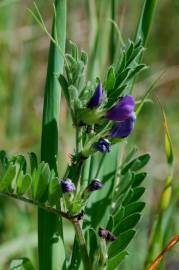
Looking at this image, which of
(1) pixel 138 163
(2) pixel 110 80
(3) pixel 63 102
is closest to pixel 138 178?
(1) pixel 138 163

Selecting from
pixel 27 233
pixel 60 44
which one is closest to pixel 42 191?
pixel 60 44

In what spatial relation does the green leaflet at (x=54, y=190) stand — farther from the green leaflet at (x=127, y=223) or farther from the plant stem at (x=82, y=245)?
the green leaflet at (x=127, y=223)

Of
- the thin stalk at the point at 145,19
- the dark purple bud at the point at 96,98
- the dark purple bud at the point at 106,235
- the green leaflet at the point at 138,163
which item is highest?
the thin stalk at the point at 145,19

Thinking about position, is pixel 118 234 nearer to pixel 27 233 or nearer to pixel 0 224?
pixel 27 233

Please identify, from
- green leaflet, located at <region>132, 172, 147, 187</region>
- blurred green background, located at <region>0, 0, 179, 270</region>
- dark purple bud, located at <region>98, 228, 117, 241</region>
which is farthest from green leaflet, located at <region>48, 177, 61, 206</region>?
blurred green background, located at <region>0, 0, 179, 270</region>

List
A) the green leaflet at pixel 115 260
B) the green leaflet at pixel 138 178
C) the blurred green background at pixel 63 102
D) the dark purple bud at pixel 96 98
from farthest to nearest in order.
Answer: the blurred green background at pixel 63 102 → the green leaflet at pixel 138 178 → the green leaflet at pixel 115 260 → the dark purple bud at pixel 96 98

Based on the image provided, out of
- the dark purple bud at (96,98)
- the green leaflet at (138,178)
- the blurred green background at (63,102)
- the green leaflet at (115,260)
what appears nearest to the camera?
the dark purple bud at (96,98)

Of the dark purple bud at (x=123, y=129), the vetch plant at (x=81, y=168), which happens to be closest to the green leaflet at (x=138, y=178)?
the vetch plant at (x=81, y=168)

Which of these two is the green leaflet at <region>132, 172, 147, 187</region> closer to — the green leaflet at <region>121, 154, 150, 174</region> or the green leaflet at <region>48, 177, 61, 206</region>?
the green leaflet at <region>121, 154, 150, 174</region>
